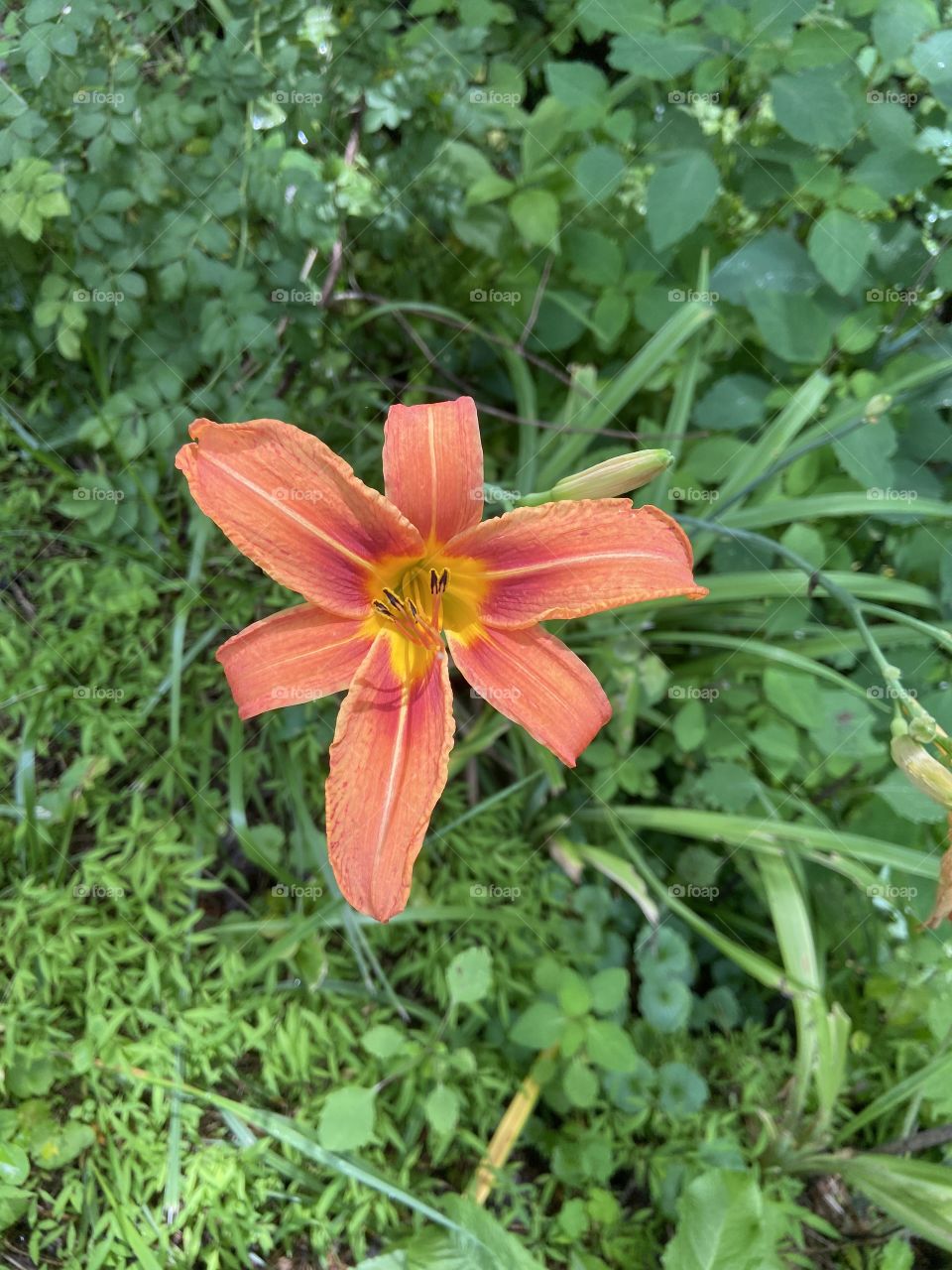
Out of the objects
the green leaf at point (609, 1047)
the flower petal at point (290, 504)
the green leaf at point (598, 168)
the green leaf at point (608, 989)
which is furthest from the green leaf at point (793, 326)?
the green leaf at point (609, 1047)

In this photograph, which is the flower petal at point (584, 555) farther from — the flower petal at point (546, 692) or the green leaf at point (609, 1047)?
the green leaf at point (609, 1047)

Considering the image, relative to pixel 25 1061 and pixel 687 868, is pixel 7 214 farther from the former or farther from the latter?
pixel 687 868

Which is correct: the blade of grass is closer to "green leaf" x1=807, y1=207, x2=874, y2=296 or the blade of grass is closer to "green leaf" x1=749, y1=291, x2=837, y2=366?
"green leaf" x1=749, y1=291, x2=837, y2=366

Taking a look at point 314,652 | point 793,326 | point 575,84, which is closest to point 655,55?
point 575,84

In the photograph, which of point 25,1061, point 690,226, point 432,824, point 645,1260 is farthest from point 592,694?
point 645,1260

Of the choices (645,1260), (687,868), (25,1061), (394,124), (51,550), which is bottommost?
(645,1260)

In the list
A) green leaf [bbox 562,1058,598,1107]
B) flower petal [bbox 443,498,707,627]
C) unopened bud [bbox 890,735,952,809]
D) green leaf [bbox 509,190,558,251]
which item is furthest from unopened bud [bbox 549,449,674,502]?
green leaf [bbox 562,1058,598,1107]
